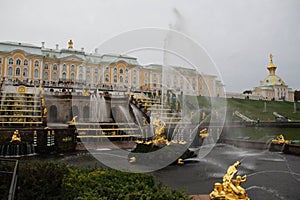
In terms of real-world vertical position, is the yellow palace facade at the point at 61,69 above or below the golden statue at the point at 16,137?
above

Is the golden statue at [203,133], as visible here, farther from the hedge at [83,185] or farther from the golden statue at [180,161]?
the hedge at [83,185]

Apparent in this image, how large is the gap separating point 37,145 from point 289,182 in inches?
483

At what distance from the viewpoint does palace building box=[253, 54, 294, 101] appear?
8388 cm

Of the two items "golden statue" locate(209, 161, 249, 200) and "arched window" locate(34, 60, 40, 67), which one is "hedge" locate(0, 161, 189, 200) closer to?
"golden statue" locate(209, 161, 249, 200)

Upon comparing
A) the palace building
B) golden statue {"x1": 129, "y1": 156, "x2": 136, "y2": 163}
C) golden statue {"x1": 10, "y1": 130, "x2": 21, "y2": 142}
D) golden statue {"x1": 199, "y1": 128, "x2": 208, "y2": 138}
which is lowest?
golden statue {"x1": 129, "y1": 156, "x2": 136, "y2": 163}

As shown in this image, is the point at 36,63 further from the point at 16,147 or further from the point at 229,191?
the point at 229,191

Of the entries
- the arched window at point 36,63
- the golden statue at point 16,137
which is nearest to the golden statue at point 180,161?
the golden statue at point 16,137

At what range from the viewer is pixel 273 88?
84375mm

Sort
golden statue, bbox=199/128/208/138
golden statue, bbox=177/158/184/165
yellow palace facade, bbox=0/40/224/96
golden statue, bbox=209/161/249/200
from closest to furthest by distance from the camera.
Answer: golden statue, bbox=209/161/249/200, golden statue, bbox=177/158/184/165, golden statue, bbox=199/128/208/138, yellow palace facade, bbox=0/40/224/96

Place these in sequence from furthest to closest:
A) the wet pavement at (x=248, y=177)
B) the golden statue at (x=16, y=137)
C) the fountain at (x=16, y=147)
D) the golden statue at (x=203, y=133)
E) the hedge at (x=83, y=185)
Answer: the golden statue at (x=203, y=133)
the golden statue at (x=16, y=137)
the fountain at (x=16, y=147)
the wet pavement at (x=248, y=177)
the hedge at (x=83, y=185)

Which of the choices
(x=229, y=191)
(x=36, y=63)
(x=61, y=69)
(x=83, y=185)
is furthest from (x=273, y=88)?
(x=83, y=185)

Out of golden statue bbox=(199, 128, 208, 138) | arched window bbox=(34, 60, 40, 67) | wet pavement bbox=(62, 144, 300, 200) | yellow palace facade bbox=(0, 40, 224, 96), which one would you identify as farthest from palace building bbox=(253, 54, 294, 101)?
wet pavement bbox=(62, 144, 300, 200)

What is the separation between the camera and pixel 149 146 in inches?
418

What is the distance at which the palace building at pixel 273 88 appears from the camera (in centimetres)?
8388
